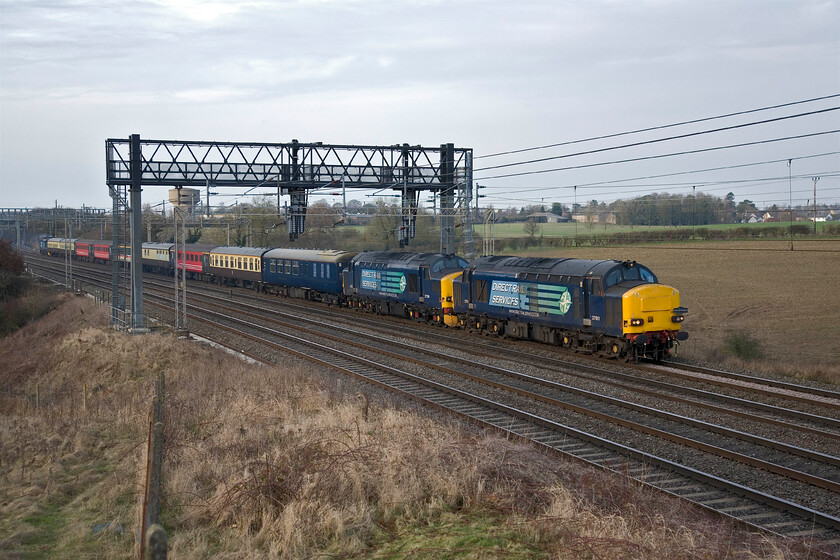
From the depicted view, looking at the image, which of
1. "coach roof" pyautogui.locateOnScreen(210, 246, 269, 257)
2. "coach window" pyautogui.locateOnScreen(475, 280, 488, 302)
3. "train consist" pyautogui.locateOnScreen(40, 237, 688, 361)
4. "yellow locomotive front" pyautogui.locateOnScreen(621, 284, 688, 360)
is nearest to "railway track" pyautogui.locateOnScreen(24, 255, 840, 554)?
"train consist" pyautogui.locateOnScreen(40, 237, 688, 361)

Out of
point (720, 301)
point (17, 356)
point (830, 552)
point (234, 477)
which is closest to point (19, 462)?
point (234, 477)

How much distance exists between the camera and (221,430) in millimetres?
13344

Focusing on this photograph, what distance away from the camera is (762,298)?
4450 centimetres

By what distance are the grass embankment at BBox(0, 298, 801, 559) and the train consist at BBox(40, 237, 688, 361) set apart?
30.0 feet

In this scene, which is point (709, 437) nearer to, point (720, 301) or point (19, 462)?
point (19, 462)

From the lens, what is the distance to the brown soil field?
30.1m

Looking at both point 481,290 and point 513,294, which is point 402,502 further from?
point 481,290

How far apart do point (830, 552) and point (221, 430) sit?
31.6ft

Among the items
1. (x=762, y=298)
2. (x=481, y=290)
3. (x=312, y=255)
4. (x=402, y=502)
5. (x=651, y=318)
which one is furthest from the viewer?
(x=762, y=298)

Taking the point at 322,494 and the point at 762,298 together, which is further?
the point at 762,298

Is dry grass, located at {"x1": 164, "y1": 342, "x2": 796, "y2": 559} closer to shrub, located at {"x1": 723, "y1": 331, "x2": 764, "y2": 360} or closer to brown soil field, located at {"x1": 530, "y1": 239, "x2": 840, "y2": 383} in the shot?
brown soil field, located at {"x1": 530, "y1": 239, "x2": 840, "y2": 383}

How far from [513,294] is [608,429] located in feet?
39.0

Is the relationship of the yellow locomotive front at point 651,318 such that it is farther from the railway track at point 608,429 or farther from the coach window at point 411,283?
the coach window at point 411,283

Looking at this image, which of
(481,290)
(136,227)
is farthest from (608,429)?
(136,227)
